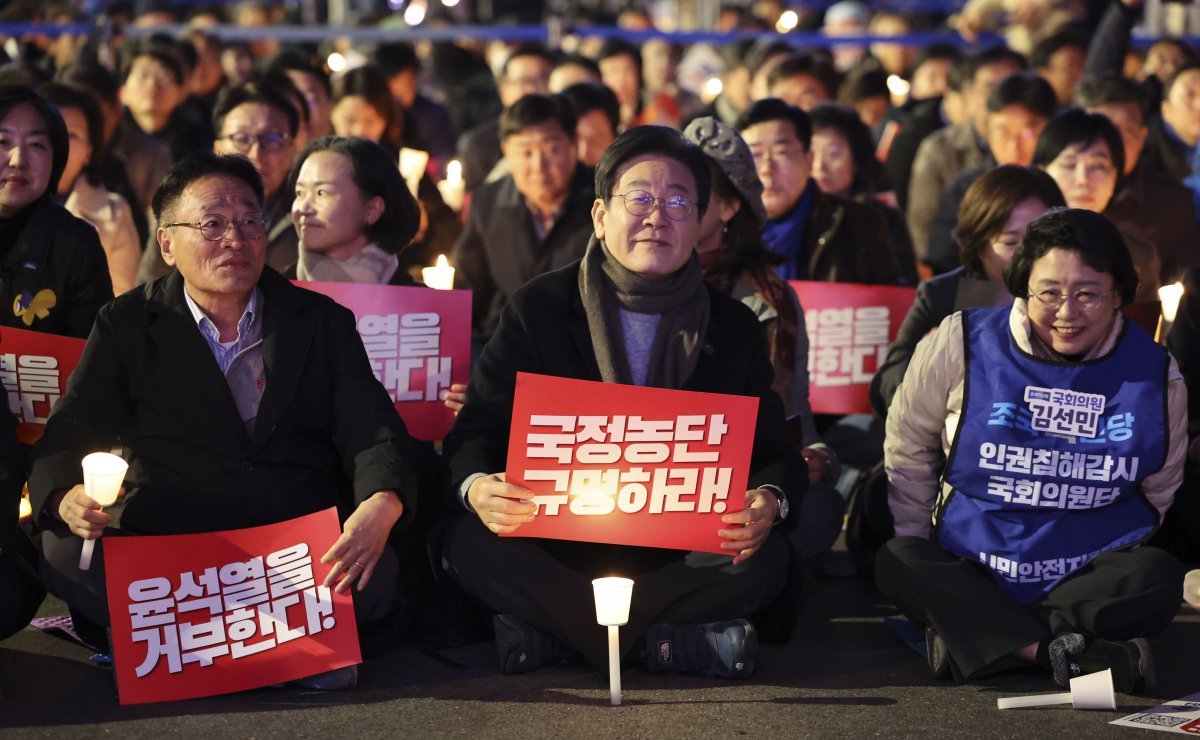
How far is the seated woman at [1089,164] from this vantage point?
6.33m

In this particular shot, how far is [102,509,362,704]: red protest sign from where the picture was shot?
4125mm

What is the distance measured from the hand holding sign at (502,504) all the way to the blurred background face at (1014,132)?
427 centimetres

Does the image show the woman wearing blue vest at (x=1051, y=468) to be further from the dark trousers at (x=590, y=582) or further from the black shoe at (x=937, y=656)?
the dark trousers at (x=590, y=582)

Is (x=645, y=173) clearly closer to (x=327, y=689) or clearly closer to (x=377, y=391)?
(x=377, y=391)

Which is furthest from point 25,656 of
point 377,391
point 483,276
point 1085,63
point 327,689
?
point 1085,63

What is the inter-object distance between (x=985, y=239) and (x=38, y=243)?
2.92m

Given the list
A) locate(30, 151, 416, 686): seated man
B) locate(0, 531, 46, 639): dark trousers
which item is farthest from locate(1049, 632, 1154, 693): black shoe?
locate(0, 531, 46, 639): dark trousers

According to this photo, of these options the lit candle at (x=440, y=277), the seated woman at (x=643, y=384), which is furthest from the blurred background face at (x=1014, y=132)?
the seated woman at (x=643, y=384)

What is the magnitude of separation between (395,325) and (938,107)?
19.6ft

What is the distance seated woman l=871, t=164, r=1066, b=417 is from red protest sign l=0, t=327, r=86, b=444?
2.44m

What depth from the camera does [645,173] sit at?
4.51m

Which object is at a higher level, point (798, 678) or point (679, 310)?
point (679, 310)

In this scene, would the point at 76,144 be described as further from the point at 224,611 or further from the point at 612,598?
the point at 612,598

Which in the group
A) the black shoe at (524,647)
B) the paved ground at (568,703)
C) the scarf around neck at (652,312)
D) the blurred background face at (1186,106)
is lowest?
the paved ground at (568,703)
